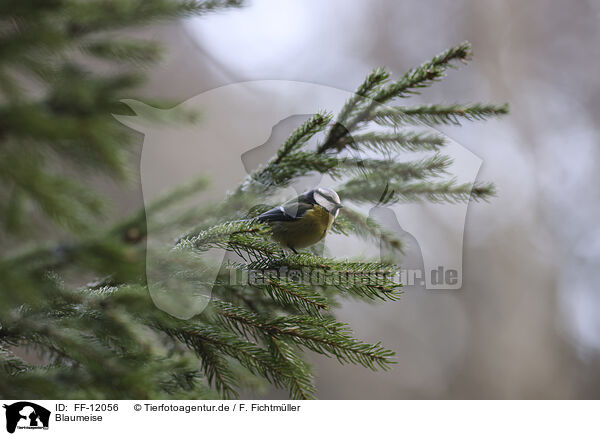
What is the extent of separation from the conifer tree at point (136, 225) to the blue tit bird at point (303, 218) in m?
0.02

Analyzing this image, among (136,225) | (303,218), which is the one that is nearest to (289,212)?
(303,218)

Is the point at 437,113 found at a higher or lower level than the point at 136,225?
higher

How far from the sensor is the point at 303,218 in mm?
357

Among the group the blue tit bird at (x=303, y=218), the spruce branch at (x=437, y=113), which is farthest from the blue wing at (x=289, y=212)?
the spruce branch at (x=437, y=113)

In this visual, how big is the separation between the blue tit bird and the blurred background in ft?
4.16

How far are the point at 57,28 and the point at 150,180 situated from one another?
0.70 feet

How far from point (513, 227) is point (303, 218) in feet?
5.50

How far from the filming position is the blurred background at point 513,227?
5.44 ft

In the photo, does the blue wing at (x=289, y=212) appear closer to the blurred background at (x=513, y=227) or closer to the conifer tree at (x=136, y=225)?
the conifer tree at (x=136, y=225)

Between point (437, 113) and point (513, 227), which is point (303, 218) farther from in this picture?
point (513, 227)

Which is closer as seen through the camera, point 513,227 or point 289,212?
point 289,212

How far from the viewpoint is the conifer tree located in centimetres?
14

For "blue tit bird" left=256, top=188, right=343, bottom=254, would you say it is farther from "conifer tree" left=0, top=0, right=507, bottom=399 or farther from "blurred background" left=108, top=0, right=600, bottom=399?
"blurred background" left=108, top=0, right=600, bottom=399

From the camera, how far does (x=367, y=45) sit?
5.66 ft
